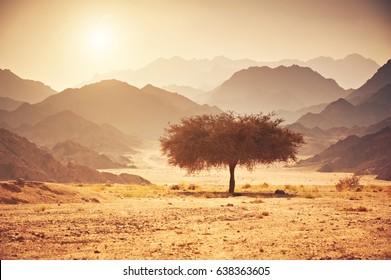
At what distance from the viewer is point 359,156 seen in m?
97.7

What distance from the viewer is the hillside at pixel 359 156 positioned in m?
86.5

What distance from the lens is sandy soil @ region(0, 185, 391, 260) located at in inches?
396

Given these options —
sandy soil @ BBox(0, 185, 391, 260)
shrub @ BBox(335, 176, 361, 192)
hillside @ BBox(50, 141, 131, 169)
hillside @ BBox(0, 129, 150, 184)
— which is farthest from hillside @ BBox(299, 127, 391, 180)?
sandy soil @ BBox(0, 185, 391, 260)

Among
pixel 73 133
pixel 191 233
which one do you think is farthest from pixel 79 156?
pixel 191 233

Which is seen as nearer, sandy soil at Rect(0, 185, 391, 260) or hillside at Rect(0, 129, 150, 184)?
sandy soil at Rect(0, 185, 391, 260)

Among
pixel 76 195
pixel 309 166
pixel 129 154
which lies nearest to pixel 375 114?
pixel 309 166

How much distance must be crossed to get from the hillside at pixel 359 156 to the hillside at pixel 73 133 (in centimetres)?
7091

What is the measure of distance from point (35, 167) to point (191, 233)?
51295mm

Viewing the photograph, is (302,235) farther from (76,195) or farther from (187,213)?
(76,195)

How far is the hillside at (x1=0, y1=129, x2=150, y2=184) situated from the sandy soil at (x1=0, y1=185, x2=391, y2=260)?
3938 centimetres

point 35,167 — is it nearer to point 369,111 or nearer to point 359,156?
point 359,156

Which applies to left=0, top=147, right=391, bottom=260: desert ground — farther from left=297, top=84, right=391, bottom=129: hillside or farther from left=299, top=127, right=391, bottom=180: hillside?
left=297, top=84, right=391, bottom=129: hillside
